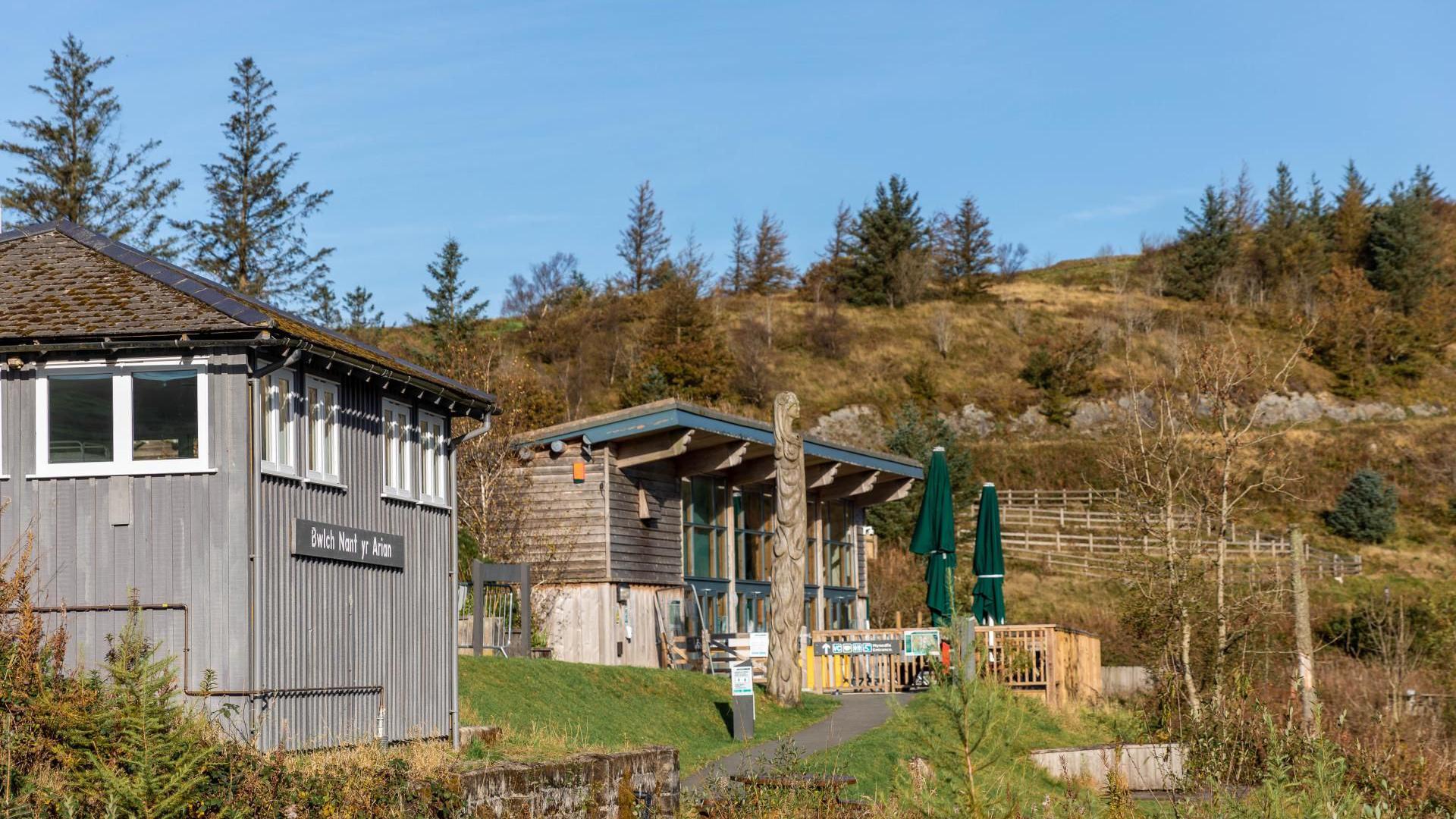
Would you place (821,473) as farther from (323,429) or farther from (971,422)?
(971,422)

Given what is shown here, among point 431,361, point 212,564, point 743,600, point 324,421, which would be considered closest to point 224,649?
point 212,564

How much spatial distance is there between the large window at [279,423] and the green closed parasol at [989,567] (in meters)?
16.0

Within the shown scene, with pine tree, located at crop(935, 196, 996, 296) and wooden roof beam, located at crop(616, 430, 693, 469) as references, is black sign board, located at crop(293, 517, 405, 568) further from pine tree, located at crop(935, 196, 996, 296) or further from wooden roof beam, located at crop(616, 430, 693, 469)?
pine tree, located at crop(935, 196, 996, 296)

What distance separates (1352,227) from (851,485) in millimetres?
60504

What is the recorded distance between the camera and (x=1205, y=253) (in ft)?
276

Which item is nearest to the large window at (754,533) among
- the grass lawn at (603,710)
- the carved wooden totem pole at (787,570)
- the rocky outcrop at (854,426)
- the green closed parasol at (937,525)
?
the green closed parasol at (937,525)

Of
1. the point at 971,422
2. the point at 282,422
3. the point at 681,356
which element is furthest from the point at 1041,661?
the point at 971,422

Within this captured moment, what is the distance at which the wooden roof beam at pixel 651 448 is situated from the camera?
27.9 m

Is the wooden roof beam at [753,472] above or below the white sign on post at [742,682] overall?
above

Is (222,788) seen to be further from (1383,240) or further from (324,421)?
(1383,240)

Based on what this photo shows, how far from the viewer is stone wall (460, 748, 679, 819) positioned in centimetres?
1248

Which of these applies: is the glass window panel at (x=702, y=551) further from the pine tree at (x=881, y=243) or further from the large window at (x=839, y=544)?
the pine tree at (x=881, y=243)

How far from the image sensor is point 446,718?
54.6ft

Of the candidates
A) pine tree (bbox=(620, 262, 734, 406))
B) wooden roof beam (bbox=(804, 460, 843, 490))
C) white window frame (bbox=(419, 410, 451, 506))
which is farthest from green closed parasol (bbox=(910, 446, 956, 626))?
pine tree (bbox=(620, 262, 734, 406))
